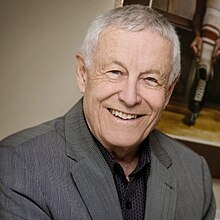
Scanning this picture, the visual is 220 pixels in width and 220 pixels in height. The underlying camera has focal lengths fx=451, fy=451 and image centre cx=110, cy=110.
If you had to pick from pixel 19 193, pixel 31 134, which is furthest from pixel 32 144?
pixel 19 193

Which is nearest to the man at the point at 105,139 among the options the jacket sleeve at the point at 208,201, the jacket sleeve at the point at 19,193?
the jacket sleeve at the point at 19,193

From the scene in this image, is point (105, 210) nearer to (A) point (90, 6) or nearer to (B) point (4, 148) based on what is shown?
(B) point (4, 148)

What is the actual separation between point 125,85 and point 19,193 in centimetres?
38

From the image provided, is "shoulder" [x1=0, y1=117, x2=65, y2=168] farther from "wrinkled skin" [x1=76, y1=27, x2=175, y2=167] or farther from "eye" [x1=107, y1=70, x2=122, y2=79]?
"eye" [x1=107, y1=70, x2=122, y2=79]

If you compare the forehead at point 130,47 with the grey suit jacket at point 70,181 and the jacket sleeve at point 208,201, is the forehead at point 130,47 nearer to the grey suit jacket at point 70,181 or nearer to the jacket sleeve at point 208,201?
the grey suit jacket at point 70,181

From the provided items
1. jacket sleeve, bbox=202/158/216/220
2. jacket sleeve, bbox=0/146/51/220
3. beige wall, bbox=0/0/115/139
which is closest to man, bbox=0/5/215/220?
jacket sleeve, bbox=0/146/51/220

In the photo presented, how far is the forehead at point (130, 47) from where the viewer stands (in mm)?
1156

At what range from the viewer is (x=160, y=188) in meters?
1.32

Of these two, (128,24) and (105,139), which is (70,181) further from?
(128,24)

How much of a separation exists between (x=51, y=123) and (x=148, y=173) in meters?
→ 0.32

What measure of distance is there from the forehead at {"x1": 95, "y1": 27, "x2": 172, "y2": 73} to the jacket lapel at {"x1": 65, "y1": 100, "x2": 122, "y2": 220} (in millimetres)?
216

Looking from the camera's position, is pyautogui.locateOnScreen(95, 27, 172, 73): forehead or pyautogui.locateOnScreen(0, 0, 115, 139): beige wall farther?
pyautogui.locateOnScreen(0, 0, 115, 139): beige wall

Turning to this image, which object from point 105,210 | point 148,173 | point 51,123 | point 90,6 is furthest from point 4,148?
point 90,6

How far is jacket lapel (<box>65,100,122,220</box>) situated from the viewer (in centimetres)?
117
